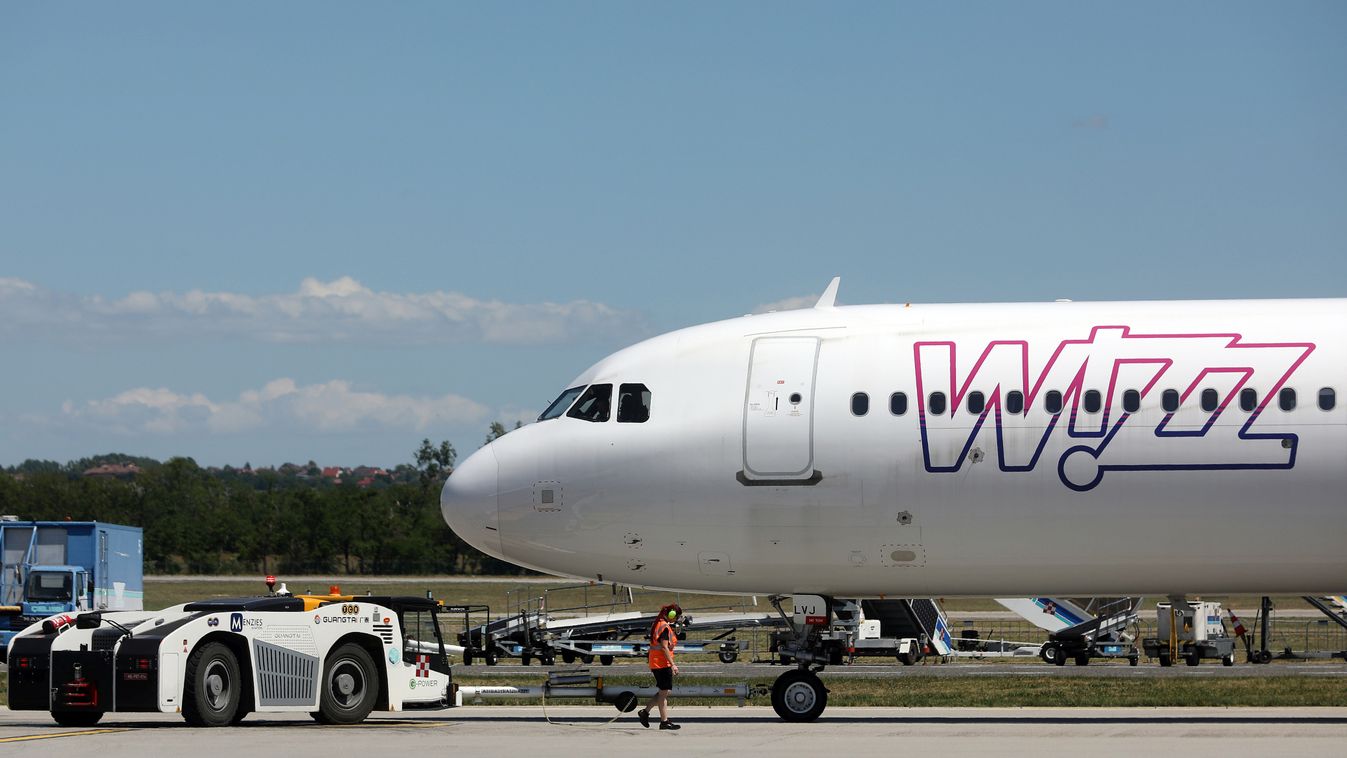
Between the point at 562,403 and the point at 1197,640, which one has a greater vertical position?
the point at 562,403

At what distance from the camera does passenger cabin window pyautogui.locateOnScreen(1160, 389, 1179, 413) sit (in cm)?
2145

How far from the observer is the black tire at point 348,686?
23.3 m

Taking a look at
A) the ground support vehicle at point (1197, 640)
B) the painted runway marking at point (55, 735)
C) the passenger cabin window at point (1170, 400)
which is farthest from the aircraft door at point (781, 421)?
the ground support vehicle at point (1197, 640)

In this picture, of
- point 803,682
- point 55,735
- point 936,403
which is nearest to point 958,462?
point 936,403

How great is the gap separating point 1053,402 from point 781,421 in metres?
3.44

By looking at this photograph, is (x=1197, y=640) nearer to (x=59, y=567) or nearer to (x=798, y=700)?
(x=798, y=700)

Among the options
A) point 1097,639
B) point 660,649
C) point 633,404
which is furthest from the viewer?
point 1097,639

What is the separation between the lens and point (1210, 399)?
70.3ft

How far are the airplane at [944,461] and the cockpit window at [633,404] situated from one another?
0.03 m

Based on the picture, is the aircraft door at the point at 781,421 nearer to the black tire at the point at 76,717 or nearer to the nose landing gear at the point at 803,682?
the nose landing gear at the point at 803,682

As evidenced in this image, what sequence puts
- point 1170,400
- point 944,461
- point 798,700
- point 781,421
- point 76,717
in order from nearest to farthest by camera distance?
point 1170,400, point 944,461, point 781,421, point 798,700, point 76,717

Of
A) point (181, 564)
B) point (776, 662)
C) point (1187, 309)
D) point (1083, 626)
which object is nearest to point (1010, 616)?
point (1083, 626)

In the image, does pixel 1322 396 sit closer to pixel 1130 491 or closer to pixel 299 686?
pixel 1130 491

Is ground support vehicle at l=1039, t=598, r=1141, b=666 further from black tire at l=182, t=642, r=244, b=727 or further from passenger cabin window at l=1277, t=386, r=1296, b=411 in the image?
black tire at l=182, t=642, r=244, b=727
